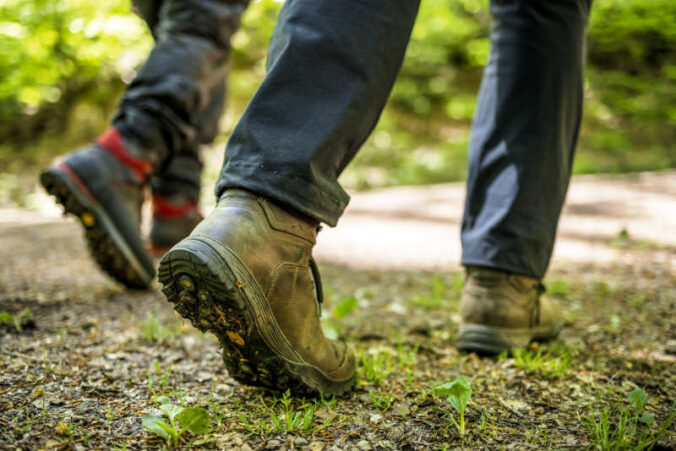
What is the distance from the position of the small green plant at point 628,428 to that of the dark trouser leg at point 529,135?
0.47 metres

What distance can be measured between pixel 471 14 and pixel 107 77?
6.28 m

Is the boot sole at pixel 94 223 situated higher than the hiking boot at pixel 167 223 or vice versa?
the boot sole at pixel 94 223

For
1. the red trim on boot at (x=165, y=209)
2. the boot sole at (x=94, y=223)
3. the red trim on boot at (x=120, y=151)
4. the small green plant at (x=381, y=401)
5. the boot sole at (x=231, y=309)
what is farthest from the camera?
the red trim on boot at (x=165, y=209)

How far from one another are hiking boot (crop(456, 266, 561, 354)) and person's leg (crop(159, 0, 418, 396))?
1.86ft

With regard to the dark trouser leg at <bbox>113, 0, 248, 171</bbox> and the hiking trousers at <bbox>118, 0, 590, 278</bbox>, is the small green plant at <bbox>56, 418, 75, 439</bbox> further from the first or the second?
the dark trouser leg at <bbox>113, 0, 248, 171</bbox>

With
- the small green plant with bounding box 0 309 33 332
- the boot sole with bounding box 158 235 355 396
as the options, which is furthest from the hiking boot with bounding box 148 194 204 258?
the boot sole with bounding box 158 235 355 396

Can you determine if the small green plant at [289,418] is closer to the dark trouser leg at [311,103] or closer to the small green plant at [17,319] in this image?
the dark trouser leg at [311,103]

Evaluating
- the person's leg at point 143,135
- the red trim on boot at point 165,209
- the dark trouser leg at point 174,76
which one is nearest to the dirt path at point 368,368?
the person's leg at point 143,135

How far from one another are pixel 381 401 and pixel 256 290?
0.39m

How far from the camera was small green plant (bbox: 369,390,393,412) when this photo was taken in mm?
1044

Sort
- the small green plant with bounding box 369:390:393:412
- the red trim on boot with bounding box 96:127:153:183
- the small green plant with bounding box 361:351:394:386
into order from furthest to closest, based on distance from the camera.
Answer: the red trim on boot with bounding box 96:127:153:183 → the small green plant with bounding box 361:351:394:386 → the small green plant with bounding box 369:390:393:412

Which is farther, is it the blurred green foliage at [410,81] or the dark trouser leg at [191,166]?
the blurred green foliage at [410,81]

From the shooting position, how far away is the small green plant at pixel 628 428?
0.86 meters

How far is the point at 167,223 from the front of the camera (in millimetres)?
2342
